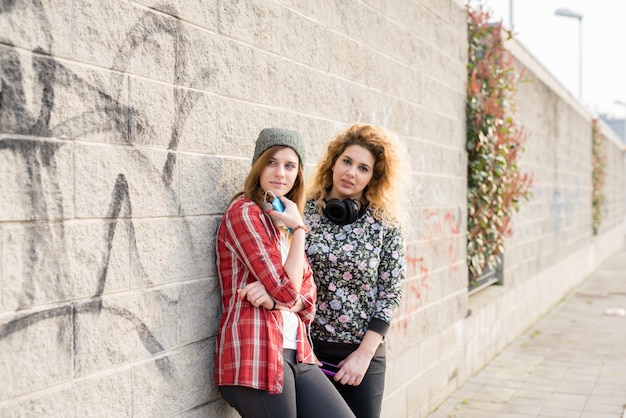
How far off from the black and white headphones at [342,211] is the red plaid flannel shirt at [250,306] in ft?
1.82

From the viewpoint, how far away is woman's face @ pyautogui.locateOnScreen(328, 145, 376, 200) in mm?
3752

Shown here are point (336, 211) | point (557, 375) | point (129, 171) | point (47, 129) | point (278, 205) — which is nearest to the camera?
point (47, 129)

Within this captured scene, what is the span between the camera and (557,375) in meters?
7.46

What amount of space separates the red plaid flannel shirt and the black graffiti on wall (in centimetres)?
44

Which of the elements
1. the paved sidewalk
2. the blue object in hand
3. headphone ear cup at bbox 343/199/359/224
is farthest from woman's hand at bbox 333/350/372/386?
the paved sidewalk

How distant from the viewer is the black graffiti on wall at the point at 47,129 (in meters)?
2.30

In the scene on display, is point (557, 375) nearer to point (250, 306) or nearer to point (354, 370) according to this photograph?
point (354, 370)

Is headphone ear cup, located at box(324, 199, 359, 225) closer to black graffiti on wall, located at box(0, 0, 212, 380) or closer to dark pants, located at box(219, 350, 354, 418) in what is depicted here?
dark pants, located at box(219, 350, 354, 418)

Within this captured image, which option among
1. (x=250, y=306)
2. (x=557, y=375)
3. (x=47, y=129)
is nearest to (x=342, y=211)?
(x=250, y=306)

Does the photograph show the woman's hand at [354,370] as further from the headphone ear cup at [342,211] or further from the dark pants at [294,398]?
the headphone ear cup at [342,211]

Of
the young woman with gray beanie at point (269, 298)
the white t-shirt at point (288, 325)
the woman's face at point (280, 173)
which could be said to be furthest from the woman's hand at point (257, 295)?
the woman's face at point (280, 173)

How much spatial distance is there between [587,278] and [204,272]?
1432cm

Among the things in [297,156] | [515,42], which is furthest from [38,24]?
[515,42]

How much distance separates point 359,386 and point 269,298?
0.91m
